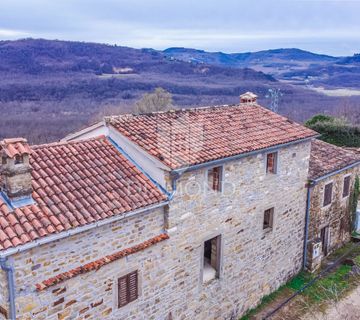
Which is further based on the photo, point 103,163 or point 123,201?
point 103,163

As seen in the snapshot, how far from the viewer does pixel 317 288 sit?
15.8 metres

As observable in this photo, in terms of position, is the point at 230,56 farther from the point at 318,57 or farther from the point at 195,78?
the point at 195,78

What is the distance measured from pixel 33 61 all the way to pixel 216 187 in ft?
264

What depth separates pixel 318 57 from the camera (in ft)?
443

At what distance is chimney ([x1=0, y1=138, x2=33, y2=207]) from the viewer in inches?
318

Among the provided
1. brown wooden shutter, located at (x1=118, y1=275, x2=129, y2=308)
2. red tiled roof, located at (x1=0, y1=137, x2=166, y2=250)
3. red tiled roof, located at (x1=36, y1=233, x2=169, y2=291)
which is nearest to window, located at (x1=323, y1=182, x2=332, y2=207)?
red tiled roof, located at (x1=36, y1=233, x2=169, y2=291)

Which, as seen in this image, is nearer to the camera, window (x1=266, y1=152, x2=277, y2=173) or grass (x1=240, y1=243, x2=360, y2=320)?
window (x1=266, y1=152, x2=277, y2=173)

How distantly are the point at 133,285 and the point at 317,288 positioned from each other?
8.91m

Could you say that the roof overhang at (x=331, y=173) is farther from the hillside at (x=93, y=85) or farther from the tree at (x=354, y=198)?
the hillside at (x=93, y=85)

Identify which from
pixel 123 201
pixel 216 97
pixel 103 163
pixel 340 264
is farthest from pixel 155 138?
pixel 216 97

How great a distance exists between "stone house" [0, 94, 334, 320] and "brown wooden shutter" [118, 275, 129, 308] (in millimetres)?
27

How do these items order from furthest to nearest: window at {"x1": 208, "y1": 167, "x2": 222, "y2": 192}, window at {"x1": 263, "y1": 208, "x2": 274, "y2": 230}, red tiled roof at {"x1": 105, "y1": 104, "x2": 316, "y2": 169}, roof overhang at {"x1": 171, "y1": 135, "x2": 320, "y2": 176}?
window at {"x1": 263, "y1": 208, "x2": 274, "y2": 230}, window at {"x1": 208, "y1": 167, "x2": 222, "y2": 192}, red tiled roof at {"x1": 105, "y1": 104, "x2": 316, "y2": 169}, roof overhang at {"x1": 171, "y1": 135, "x2": 320, "y2": 176}

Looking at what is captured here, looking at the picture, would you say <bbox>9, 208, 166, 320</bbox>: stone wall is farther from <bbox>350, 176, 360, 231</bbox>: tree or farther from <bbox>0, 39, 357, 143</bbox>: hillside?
<bbox>0, 39, 357, 143</bbox>: hillside

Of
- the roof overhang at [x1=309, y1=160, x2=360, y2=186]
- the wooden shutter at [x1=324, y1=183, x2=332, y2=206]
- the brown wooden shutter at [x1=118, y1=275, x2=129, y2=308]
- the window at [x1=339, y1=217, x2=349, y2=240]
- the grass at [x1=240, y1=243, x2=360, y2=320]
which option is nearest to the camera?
the brown wooden shutter at [x1=118, y1=275, x2=129, y2=308]
